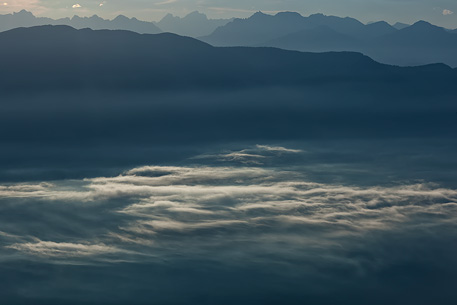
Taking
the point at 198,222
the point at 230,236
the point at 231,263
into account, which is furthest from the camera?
the point at 198,222

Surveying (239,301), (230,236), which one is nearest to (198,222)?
(230,236)

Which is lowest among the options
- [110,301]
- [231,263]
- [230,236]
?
[110,301]

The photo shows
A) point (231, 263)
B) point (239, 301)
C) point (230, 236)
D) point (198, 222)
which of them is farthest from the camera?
point (198, 222)

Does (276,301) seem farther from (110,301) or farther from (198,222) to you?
(198,222)

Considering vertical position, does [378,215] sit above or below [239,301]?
above

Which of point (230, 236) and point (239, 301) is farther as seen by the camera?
point (230, 236)

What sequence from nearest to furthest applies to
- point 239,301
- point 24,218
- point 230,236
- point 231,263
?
point 239,301 → point 231,263 → point 230,236 → point 24,218

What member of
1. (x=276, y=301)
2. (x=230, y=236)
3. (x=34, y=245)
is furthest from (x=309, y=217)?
(x=34, y=245)

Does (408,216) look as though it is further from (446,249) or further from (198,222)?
(198,222)

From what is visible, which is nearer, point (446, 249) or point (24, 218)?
point (446, 249)
